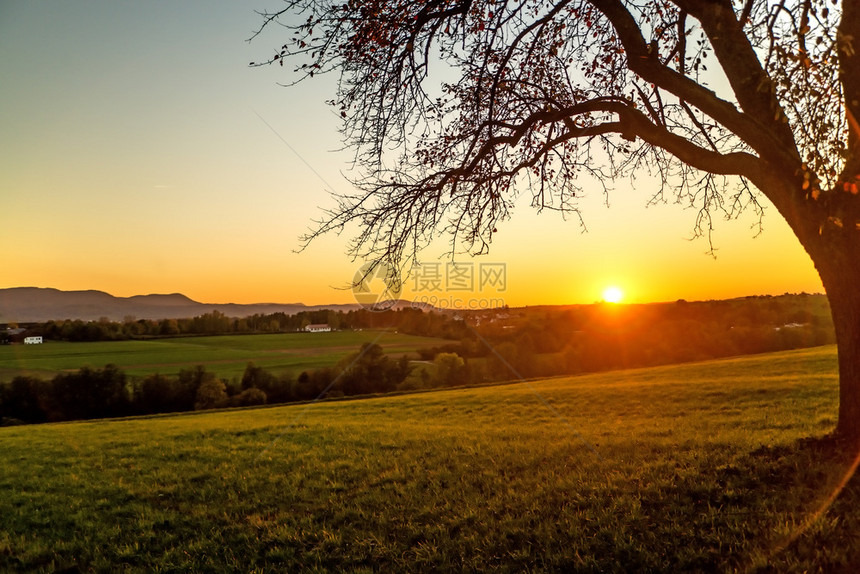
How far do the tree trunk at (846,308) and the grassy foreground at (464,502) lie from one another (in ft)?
1.94

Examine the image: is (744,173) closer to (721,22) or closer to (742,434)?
(721,22)

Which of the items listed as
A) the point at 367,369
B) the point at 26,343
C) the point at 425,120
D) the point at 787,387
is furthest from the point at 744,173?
the point at 26,343

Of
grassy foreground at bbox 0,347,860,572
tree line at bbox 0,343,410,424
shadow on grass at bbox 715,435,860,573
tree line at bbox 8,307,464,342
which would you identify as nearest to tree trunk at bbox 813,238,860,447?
shadow on grass at bbox 715,435,860,573

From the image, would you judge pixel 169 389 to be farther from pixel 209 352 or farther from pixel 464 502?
pixel 464 502

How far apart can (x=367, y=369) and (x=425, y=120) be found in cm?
5095

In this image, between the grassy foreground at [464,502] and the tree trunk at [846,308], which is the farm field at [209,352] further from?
the tree trunk at [846,308]

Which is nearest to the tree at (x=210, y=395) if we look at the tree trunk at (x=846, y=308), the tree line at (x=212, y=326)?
the tree line at (x=212, y=326)

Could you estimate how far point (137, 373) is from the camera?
55062 millimetres

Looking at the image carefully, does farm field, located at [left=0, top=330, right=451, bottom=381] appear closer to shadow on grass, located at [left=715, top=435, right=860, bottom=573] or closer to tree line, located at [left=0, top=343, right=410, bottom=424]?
tree line, located at [left=0, top=343, right=410, bottom=424]

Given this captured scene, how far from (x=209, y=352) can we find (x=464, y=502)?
250 feet

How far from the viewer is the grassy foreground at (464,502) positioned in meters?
4.38

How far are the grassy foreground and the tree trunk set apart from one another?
0.59 metres

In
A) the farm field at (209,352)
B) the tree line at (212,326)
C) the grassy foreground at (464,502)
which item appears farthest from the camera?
the tree line at (212,326)

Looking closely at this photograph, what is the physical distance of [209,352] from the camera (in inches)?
2859
